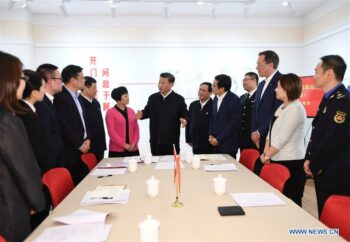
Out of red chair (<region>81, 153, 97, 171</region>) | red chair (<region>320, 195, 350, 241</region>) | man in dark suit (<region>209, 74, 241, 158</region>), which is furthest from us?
man in dark suit (<region>209, 74, 241, 158</region>)

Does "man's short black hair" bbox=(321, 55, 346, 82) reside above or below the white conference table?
above

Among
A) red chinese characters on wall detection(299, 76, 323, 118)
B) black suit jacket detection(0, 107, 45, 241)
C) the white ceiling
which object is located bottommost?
black suit jacket detection(0, 107, 45, 241)

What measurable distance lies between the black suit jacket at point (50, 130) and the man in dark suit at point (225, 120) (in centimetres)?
187

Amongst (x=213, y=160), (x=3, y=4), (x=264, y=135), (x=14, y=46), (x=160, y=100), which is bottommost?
(x=213, y=160)

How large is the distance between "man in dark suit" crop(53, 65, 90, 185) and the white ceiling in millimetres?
2177

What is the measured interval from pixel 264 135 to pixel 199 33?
340 centimetres

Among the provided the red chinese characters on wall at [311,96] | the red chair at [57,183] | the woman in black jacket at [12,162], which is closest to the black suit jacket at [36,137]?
the red chair at [57,183]

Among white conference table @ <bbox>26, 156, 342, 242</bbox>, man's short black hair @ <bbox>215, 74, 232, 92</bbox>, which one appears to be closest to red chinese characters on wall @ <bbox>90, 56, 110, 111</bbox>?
man's short black hair @ <bbox>215, 74, 232, 92</bbox>

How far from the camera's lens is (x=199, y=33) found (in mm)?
6059

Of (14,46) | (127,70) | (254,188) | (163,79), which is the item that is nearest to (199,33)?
(127,70)

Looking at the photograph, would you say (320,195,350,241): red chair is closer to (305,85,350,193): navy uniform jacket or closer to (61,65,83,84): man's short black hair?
(305,85,350,193): navy uniform jacket

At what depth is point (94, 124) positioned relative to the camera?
395 cm

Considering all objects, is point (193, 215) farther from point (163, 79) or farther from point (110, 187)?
point (163, 79)

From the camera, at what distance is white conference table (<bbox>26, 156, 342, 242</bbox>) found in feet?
4.37
